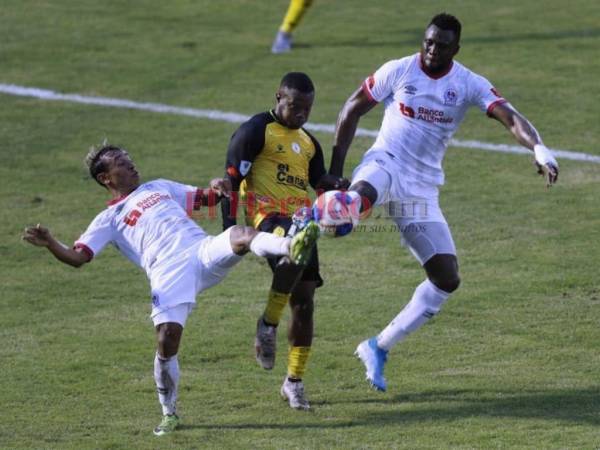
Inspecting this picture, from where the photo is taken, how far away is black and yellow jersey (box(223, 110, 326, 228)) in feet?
28.0

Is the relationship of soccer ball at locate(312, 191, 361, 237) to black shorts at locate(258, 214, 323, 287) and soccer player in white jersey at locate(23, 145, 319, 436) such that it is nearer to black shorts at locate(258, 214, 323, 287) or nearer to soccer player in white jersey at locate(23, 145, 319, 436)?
soccer player in white jersey at locate(23, 145, 319, 436)

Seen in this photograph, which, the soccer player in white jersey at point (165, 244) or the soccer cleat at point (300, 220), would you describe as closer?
the soccer cleat at point (300, 220)

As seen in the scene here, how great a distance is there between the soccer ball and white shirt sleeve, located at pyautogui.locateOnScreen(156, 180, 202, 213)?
1.24 metres

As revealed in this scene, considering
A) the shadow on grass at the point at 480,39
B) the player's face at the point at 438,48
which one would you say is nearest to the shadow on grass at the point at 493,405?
the player's face at the point at 438,48

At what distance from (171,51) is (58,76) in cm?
184

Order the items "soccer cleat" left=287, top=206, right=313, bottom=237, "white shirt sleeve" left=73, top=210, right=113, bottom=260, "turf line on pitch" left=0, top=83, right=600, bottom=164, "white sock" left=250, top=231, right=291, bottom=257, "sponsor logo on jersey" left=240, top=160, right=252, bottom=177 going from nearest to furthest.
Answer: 1. "white sock" left=250, top=231, right=291, bottom=257
2. "soccer cleat" left=287, top=206, right=313, bottom=237
3. "white shirt sleeve" left=73, top=210, right=113, bottom=260
4. "sponsor logo on jersey" left=240, top=160, right=252, bottom=177
5. "turf line on pitch" left=0, top=83, right=600, bottom=164

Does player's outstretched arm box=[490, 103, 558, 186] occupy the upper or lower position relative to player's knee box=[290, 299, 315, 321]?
upper

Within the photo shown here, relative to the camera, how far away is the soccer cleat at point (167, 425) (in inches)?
320

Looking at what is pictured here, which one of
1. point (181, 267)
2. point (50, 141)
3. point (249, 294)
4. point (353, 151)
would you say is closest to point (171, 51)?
point (50, 141)

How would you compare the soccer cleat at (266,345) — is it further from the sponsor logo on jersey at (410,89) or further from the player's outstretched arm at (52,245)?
the sponsor logo on jersey at (410,89)

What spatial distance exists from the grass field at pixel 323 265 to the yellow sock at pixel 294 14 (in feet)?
1.42

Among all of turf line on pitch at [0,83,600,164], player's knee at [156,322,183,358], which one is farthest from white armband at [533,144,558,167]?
turf line on pitch at [0,83,600,164]

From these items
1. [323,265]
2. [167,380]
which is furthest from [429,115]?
[323,265]

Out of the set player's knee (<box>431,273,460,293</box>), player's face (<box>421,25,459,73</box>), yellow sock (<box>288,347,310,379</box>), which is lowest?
yellow sock (<box>288,347,310,379</box>)
